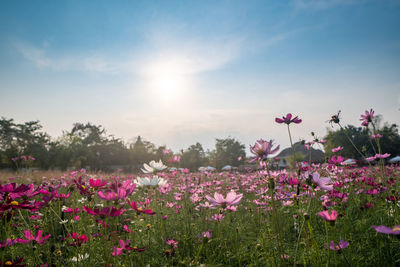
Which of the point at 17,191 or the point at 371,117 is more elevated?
the point at 371,117

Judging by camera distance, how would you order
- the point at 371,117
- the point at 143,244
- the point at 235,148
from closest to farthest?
1. the point at 143,244
2. the point at 371,117
3. the point at 235,148

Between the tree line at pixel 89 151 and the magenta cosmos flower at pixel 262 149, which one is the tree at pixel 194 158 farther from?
the magenta cosmos flower at pixel 262 149

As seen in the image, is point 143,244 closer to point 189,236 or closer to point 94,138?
point 189,236

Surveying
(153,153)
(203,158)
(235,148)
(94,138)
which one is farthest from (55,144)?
(235,148)

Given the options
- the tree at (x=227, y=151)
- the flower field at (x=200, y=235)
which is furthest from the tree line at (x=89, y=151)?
the flower field at (x=200, y=235)

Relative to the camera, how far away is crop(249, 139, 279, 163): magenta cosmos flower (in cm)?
115

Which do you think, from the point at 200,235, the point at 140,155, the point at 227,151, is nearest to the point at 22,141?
the point at 140,155

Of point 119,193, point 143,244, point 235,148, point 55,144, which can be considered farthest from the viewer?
point 235,148

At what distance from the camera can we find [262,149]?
3.82 ft

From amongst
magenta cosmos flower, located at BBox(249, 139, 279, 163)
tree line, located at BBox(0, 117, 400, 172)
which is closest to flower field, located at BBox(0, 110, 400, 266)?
magenta cosmos flower, located at BBox(249, 139, 279, 163)

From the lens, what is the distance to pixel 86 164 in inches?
1352

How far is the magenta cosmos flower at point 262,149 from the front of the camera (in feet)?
3.78

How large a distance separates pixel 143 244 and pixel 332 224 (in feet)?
5.96

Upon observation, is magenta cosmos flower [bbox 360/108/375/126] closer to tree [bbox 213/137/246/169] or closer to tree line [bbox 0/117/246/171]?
tree line [bbox 0/117/246/171]
